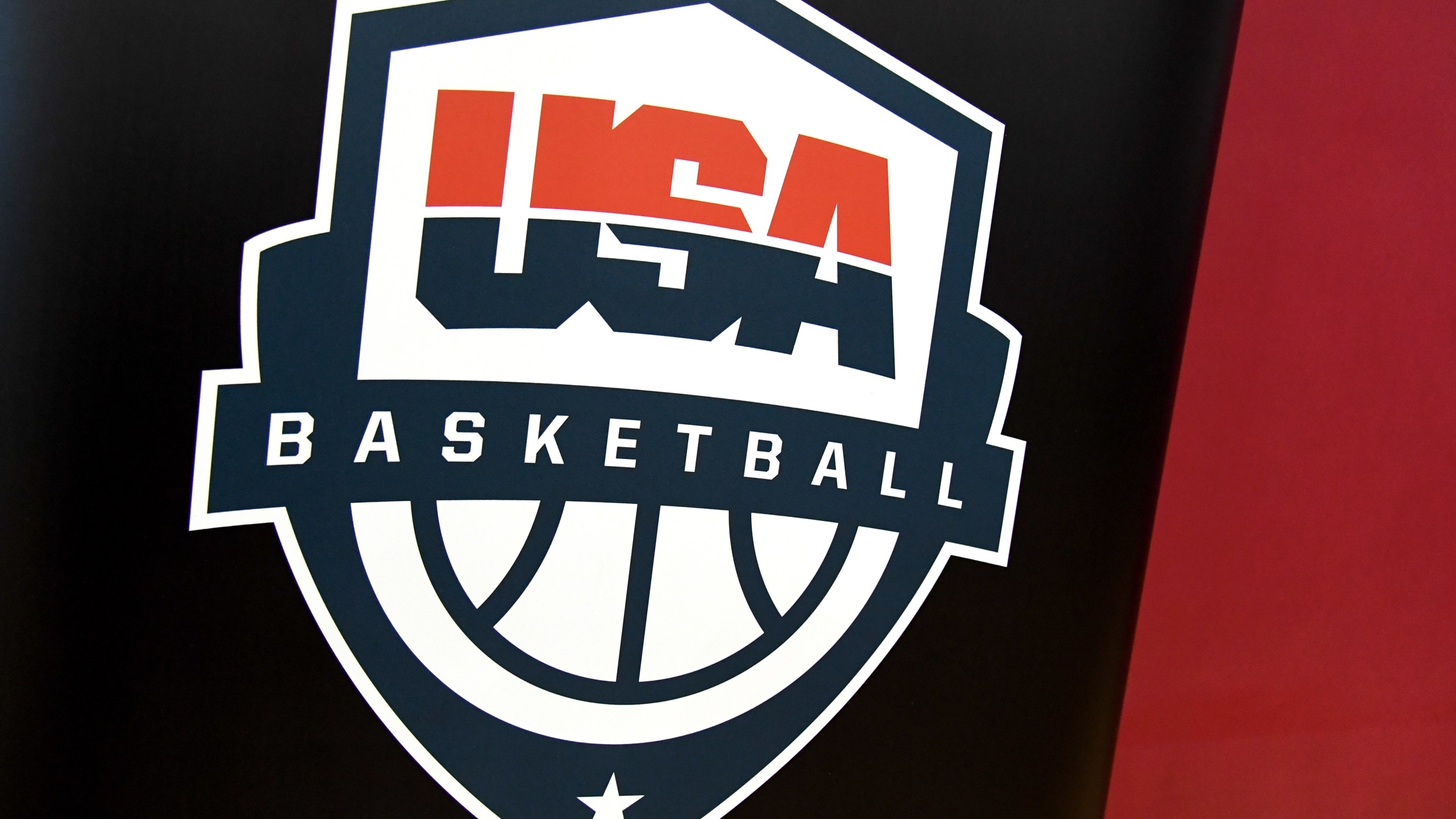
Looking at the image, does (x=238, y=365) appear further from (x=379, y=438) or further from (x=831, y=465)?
(x=831, y=465)

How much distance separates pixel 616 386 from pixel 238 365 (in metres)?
0.22

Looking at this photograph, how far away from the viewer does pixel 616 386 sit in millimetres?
697

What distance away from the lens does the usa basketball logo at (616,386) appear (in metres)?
0.66

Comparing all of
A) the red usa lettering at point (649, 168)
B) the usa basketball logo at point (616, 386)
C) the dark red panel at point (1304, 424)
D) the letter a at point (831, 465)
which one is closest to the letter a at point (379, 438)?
the usa basketball logo at point (616, 386)

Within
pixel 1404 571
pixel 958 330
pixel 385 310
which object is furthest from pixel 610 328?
pixel 1404 571

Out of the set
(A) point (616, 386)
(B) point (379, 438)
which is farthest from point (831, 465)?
(B) point (379, 438)

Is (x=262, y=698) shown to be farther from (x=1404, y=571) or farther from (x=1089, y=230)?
(x=1404, y=571)

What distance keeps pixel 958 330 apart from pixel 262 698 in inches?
19.8

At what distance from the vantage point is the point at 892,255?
29.1 inches

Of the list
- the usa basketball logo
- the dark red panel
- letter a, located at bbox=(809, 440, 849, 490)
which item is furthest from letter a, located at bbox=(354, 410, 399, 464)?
the dark red panel

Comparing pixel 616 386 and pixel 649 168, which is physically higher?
pixel 649 168

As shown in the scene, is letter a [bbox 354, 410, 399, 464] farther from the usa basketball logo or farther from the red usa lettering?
the red usa lettering

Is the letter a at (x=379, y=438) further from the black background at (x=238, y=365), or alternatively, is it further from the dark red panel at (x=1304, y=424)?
the dark red panel at (x=1304, y=424)

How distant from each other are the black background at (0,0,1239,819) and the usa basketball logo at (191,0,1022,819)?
2cm
